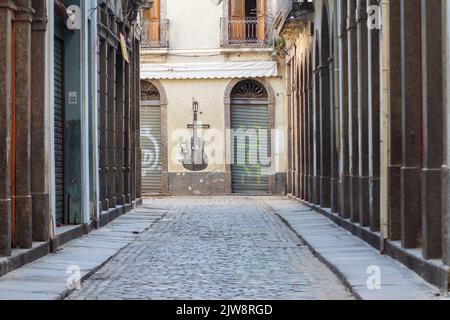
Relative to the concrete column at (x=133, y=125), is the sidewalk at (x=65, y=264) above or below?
below

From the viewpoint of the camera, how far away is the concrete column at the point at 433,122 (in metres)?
11.0

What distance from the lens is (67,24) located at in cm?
1747

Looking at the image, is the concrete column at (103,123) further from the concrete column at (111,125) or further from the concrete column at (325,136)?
the concrete column at (325,136)

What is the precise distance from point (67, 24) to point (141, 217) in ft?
22.4

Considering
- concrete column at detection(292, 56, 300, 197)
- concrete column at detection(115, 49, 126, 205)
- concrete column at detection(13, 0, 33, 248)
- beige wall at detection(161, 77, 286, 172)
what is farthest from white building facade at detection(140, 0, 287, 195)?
concrete column at detection(13, 0, 33, 248)

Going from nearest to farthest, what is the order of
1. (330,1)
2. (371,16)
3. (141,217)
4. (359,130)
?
(371,16)
(359,130)
(330,1)
(141,217)

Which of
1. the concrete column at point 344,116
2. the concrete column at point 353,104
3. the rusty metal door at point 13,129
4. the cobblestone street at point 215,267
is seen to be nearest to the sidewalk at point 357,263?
the cobblestone street at point 215,267

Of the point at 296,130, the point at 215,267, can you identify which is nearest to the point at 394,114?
the point at 215,267

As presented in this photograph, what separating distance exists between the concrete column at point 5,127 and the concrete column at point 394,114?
4.82 m

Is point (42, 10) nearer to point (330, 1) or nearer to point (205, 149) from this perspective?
point (330, 1)

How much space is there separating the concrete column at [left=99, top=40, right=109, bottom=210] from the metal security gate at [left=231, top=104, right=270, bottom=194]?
54.2 feet

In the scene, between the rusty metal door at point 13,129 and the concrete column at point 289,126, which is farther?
the concrete column at point 289,126

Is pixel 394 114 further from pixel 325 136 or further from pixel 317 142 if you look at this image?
pixel 317 142
